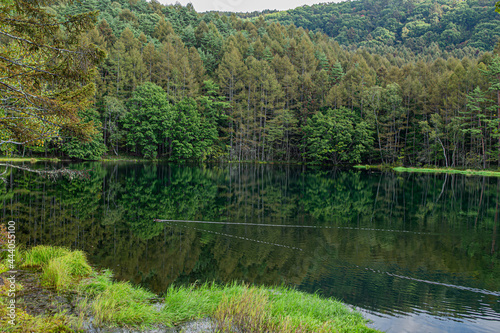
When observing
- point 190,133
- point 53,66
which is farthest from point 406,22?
point 53,66

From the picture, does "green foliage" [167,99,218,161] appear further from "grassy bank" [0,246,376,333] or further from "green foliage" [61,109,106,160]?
"grassy bank" [0,246,376,333]

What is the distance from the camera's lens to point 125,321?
4.70 m

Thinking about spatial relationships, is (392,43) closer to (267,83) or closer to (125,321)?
(267,83)

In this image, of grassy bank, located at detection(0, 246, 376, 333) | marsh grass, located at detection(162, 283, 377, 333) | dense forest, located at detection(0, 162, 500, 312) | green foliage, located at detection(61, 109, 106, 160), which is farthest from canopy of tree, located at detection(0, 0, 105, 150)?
green foliage, located at detection(61, 109, 106, 160)

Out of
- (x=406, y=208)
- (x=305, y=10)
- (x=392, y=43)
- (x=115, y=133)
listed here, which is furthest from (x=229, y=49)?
(x=305, y=10)

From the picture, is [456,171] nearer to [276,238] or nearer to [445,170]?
[445,170]

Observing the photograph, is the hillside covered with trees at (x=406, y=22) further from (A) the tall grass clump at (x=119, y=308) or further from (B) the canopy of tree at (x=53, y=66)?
(A) the tall grass clump at (x=119, y=308)

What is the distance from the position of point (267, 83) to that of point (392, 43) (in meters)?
91.6

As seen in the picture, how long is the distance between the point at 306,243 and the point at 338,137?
47291 mm

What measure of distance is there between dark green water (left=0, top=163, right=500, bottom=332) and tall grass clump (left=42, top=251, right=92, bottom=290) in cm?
109

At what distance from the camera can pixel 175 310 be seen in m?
5.16

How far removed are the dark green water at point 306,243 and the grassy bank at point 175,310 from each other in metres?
0.99

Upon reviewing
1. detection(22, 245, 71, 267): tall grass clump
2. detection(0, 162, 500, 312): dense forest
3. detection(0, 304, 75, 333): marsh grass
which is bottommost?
detection(0, 162, 500, 312): dense forest

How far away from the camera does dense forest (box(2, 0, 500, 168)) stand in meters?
49.6
